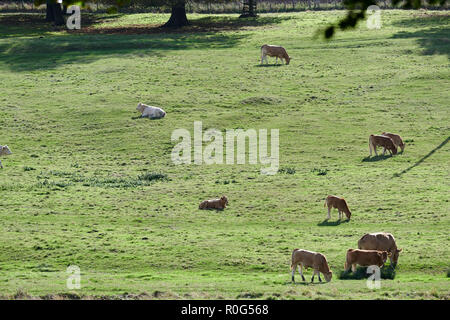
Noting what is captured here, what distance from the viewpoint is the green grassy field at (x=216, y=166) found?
67.7 ft

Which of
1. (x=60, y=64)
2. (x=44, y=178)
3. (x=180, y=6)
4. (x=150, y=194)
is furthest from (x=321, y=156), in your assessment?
(x=180, y=6)

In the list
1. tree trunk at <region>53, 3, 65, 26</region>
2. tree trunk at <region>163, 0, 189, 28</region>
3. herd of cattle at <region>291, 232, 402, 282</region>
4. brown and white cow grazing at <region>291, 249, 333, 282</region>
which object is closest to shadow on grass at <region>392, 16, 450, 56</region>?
tree trunk at <region>163, 0, 189, 28</region>

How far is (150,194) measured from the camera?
28.6 meters

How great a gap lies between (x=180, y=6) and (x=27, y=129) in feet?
107

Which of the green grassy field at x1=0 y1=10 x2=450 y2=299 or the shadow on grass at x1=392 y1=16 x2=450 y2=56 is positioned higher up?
the shadow on grass at x1=392 y1=16 x2=450 y2=56

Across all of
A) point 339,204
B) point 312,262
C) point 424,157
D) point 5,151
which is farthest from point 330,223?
point 5,151

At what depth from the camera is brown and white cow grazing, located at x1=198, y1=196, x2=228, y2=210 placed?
26.4 metres

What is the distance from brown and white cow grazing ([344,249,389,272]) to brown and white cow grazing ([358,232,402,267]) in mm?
867

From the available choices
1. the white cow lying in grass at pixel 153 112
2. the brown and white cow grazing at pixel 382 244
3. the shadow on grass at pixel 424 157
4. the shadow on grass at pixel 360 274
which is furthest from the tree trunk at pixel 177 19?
the shadow on grass at pixel 360 274

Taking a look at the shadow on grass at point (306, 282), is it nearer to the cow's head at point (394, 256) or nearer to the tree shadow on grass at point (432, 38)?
the cow's head at point (394, 256)

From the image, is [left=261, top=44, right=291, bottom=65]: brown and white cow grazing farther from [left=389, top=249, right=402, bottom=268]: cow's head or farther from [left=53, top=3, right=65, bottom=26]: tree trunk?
[left=389, top=249, right=402, bottom=268]: cow's head

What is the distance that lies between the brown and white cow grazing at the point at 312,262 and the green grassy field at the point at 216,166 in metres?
0.31

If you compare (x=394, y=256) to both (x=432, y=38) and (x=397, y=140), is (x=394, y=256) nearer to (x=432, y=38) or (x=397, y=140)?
(x=397, y=140)

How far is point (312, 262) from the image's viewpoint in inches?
757
